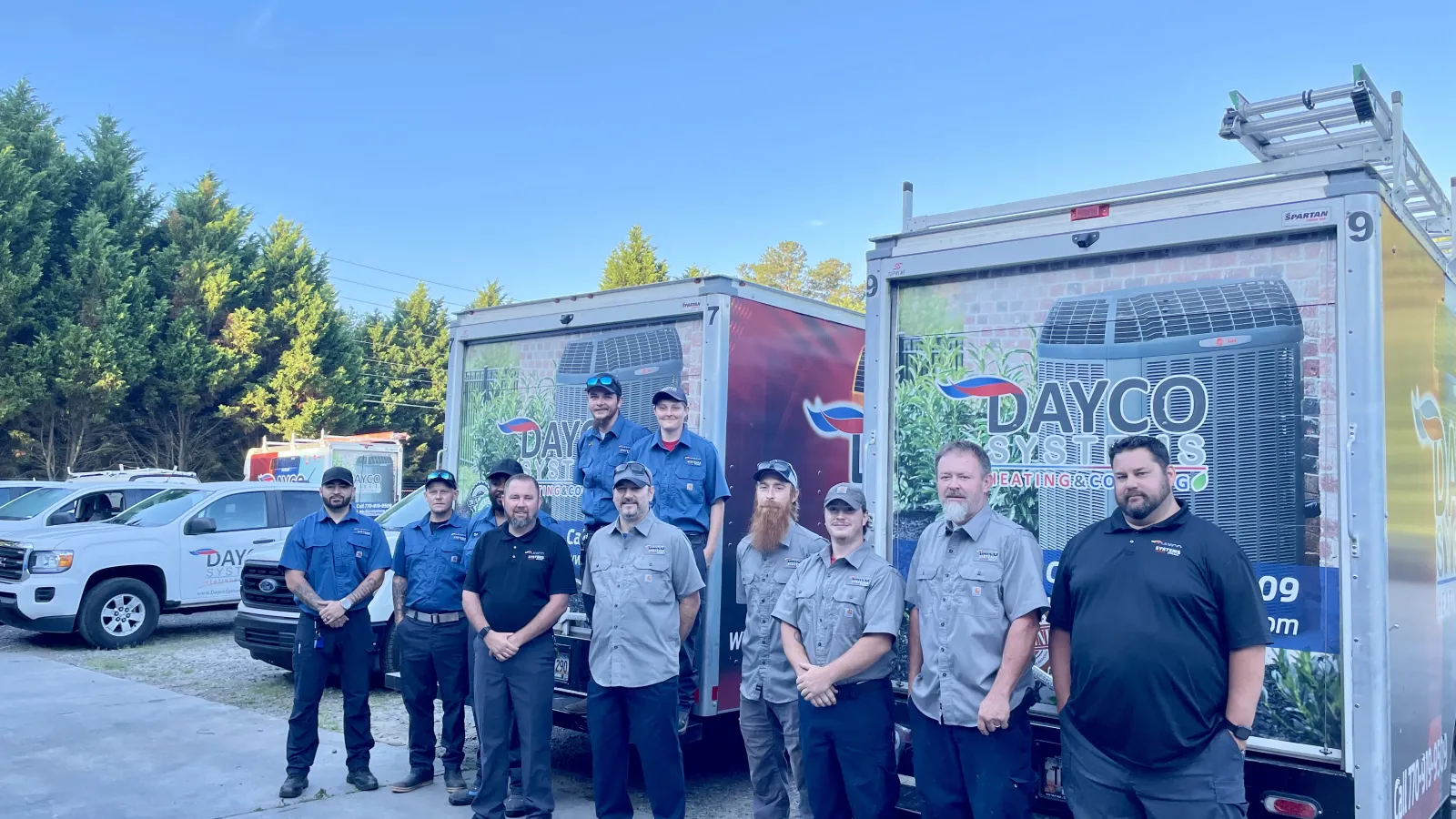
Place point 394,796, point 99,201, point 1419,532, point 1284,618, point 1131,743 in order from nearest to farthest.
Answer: point 1131,743 → point 1284,618 → point 1419,532 → point 394,796 → point 99,201

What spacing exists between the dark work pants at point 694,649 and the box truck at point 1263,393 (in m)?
1.38

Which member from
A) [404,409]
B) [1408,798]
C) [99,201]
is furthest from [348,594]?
[404,409]

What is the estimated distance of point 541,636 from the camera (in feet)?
17.6

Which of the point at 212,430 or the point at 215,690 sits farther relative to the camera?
the point at 212,430

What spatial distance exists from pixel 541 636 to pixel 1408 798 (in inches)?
149

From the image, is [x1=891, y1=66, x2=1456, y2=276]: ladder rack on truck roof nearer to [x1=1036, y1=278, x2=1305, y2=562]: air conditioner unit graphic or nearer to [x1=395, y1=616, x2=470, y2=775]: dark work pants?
[x1=1036, y1=278, x2=1305, y2=562]: air conditioner unit graphic

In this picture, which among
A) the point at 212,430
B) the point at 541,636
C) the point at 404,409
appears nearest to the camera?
the point at 541,636

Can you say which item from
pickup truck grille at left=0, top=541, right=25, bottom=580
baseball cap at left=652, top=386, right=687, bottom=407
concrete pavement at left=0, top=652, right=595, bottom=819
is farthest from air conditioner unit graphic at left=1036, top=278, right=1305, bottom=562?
pickup truck grille at left=0, top=541, right=25, bottom=580

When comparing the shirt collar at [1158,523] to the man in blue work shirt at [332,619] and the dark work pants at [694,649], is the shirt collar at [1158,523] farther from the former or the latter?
the man in blue work shirt at [332,619]

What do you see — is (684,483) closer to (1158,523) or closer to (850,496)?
(850,496)

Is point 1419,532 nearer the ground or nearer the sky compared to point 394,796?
nearer the sky

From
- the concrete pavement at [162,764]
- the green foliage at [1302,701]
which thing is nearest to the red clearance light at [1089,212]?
the green foliage at [1302,701]

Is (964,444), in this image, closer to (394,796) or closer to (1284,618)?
(1284,618)

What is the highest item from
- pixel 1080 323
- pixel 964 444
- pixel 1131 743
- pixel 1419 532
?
pixel 1080 323
